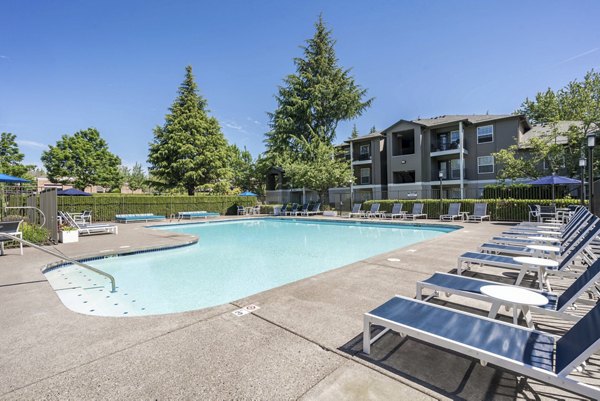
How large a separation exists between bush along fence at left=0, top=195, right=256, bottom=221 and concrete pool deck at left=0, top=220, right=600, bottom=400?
59.6 ft

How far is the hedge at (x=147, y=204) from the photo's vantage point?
19.3 m

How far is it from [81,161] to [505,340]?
42.1 metres

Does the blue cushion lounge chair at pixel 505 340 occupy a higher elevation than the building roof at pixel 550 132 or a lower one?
lower

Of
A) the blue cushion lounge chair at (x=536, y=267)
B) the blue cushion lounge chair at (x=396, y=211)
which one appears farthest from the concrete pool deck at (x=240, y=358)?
the blue cushion lounge chair at (x=396, y=211)

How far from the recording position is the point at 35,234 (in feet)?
31.5

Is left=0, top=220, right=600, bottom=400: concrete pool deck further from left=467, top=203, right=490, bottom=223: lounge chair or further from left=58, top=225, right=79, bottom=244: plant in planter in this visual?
left=467, top=203, right=490, bottom=223: lounge chair

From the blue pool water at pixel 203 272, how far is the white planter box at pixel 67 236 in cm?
364

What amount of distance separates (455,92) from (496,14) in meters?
15.0

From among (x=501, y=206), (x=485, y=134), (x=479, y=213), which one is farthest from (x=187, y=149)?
(x=485, y=134)

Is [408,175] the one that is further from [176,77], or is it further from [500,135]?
[176,77]

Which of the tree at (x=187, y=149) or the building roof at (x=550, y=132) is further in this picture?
the tree at (x=187, y=149)

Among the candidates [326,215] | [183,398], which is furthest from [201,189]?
[183,398]

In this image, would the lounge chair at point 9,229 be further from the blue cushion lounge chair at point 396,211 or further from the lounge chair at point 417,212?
the lounge chair at point 417,212

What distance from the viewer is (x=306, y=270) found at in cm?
786
